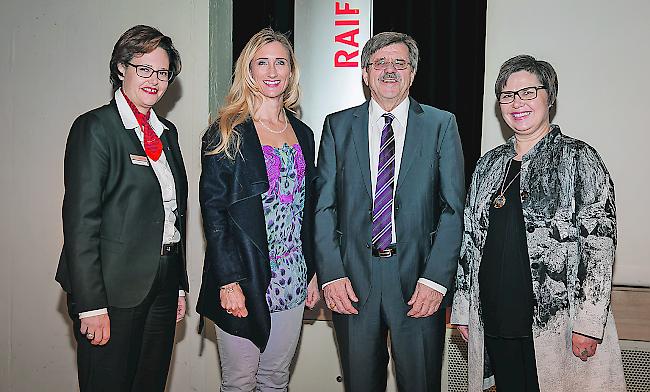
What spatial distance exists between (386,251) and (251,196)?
0.56 metres

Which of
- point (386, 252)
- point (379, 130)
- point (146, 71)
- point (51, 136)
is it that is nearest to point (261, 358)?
point (386, 252)

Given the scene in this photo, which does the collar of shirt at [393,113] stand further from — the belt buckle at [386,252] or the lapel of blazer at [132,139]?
the lapel of blazer at [132,139]

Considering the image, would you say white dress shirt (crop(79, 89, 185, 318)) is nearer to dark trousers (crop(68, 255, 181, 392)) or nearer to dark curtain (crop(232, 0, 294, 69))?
dark trousers (crop(68, 255, 181, 392))

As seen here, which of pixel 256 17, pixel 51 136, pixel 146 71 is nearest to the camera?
pixel 146 71

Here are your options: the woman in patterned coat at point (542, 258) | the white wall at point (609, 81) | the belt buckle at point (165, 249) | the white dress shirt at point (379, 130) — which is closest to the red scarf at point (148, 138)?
the belt buckle at point (165, 249)

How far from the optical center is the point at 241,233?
7.59 ft

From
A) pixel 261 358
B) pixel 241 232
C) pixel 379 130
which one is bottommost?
pixel 261 358

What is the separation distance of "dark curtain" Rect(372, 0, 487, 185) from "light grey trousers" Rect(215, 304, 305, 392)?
143 cm

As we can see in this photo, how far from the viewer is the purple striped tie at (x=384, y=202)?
96.5 inches

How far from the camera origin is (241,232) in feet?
7.59

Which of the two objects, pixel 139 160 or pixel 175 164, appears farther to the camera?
pixel 175 164

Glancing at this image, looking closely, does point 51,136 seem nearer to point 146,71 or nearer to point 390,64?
point 146,71

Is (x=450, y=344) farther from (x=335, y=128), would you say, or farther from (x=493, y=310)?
(x=335, y=128)

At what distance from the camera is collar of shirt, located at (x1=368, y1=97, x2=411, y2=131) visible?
253cm
